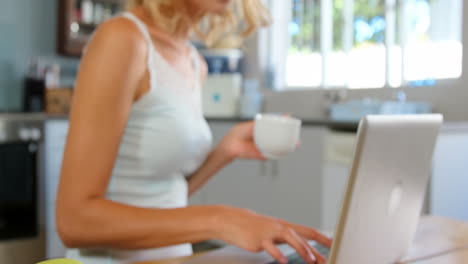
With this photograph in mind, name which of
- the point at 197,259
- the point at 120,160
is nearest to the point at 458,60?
the point at 120,160

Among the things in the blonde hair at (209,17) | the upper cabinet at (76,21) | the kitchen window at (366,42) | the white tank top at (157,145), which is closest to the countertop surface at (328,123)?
the kitchen window at (366,42)

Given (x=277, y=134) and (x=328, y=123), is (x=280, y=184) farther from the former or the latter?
(x=277, y=134)

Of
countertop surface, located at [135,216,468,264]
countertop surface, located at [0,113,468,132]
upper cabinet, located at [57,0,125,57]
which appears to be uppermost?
upper cabinet, located at [57,0,125,57]

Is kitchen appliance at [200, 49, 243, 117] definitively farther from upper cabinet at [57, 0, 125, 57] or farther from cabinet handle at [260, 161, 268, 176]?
upper cabinet at [57, 0, 125, 57]

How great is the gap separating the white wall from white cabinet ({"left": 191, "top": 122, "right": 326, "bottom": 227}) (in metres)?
0.58

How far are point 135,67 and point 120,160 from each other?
236 mm

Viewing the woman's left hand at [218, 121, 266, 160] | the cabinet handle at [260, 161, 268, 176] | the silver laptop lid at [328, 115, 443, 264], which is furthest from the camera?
the cabinet handle at [260, 161, 268, 176]

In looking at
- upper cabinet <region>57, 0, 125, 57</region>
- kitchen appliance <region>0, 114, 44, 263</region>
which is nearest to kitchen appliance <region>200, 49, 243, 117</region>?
upper cabinet <region>57, 0, 125, 57</region>

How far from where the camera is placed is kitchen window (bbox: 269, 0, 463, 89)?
8.79 ft

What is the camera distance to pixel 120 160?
43.0 inches

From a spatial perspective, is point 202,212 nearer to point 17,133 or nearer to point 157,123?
point 157,123

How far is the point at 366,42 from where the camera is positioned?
3.17 metres

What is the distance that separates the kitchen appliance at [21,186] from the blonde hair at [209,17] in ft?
6.01

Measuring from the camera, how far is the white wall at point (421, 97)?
254 cm
